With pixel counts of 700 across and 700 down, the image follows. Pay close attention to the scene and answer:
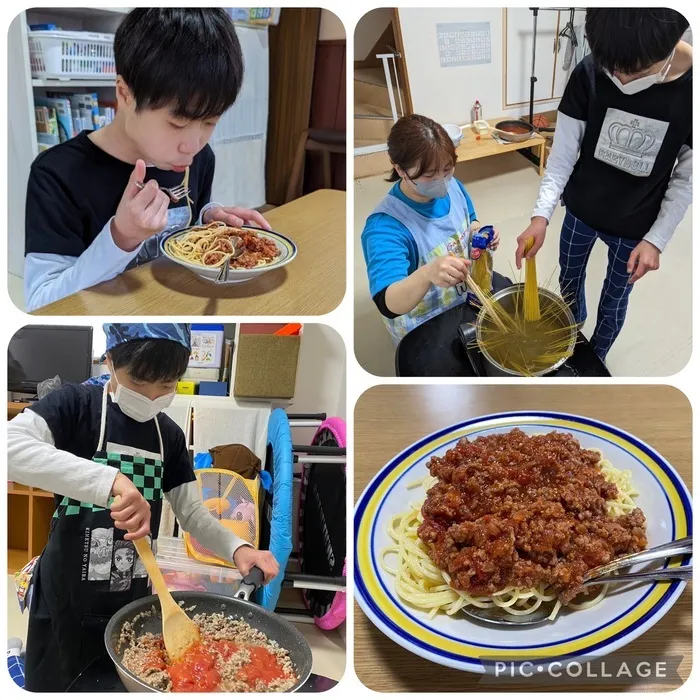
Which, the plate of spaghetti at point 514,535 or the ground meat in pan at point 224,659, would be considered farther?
the ground meat in pan at point 224,659

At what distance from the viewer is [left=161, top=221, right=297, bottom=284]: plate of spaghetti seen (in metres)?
0.82

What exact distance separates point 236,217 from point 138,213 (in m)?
0.16

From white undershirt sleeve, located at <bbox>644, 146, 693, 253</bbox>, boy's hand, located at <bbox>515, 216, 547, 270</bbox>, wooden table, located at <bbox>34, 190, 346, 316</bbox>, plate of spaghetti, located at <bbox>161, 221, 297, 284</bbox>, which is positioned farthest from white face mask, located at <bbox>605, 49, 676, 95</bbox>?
plate of spaghetti, located at <bbox>161, 221, 297, 284</bbox>

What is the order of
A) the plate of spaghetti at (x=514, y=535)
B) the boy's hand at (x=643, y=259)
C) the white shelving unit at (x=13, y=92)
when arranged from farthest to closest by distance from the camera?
the boy's hand at (x=643, y=259) < the white shelving unit at (x=13, y=92) < the plate of spaghetti at (x=514, y=535)

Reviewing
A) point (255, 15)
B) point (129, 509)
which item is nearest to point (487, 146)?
point (255, 15)

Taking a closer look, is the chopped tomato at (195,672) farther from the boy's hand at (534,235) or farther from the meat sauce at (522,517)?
the boy's hand at (534,235)

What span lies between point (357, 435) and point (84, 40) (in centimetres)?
75

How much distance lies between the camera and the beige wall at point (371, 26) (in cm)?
78

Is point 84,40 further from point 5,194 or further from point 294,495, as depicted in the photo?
point 294,495

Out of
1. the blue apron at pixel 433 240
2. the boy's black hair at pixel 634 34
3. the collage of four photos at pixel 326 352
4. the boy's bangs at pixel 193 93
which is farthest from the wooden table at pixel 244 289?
the boy's black hair at pixel 634 34

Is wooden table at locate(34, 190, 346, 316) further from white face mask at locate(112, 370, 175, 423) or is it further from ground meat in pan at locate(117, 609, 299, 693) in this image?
ground meat in pan at locate(117, 609, 299, 693)

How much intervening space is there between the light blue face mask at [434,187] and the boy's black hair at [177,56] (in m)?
0.35

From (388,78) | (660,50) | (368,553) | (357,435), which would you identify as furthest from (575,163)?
(368,553)

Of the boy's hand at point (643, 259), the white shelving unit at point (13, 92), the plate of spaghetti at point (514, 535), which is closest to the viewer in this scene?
the plate of spaghetti at point (514, 535)
